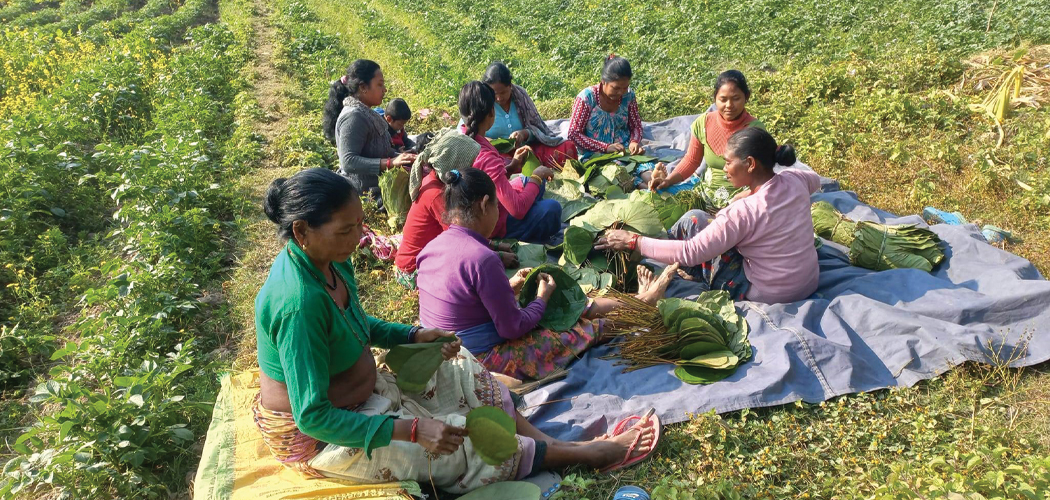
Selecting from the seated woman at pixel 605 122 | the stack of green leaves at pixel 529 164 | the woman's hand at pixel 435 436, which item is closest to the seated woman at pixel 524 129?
the seated woman at pixel 605 122

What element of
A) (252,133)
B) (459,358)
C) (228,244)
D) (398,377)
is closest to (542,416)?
(459,358)

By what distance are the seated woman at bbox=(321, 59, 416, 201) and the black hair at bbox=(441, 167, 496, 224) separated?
1.84m

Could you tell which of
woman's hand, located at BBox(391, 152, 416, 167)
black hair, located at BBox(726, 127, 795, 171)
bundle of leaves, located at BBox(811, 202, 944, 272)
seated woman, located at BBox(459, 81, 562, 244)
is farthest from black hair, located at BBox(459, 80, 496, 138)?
bundle of leaves, located at BBox(811, 202, 944, 272)

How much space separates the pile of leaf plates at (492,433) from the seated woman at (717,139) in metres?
2.70

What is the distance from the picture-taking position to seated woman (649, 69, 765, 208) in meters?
4.44

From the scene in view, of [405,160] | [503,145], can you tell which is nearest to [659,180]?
[503,145]

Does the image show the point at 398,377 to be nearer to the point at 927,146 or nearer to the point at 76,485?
the point at 76,485

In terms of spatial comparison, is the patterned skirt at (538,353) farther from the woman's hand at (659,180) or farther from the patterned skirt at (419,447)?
the woman's hand at (659,180)

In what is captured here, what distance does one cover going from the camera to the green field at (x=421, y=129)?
2.72m

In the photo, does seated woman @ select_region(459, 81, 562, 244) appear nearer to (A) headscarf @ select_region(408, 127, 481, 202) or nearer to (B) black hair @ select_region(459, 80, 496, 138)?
(B) black hair @ select_region(459, 80, 496, 138)

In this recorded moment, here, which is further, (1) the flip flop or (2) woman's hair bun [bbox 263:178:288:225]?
(1) the flip flop

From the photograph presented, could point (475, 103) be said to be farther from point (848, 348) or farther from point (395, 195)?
point (848, 348)

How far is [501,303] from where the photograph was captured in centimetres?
296

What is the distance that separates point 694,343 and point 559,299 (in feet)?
2.52
